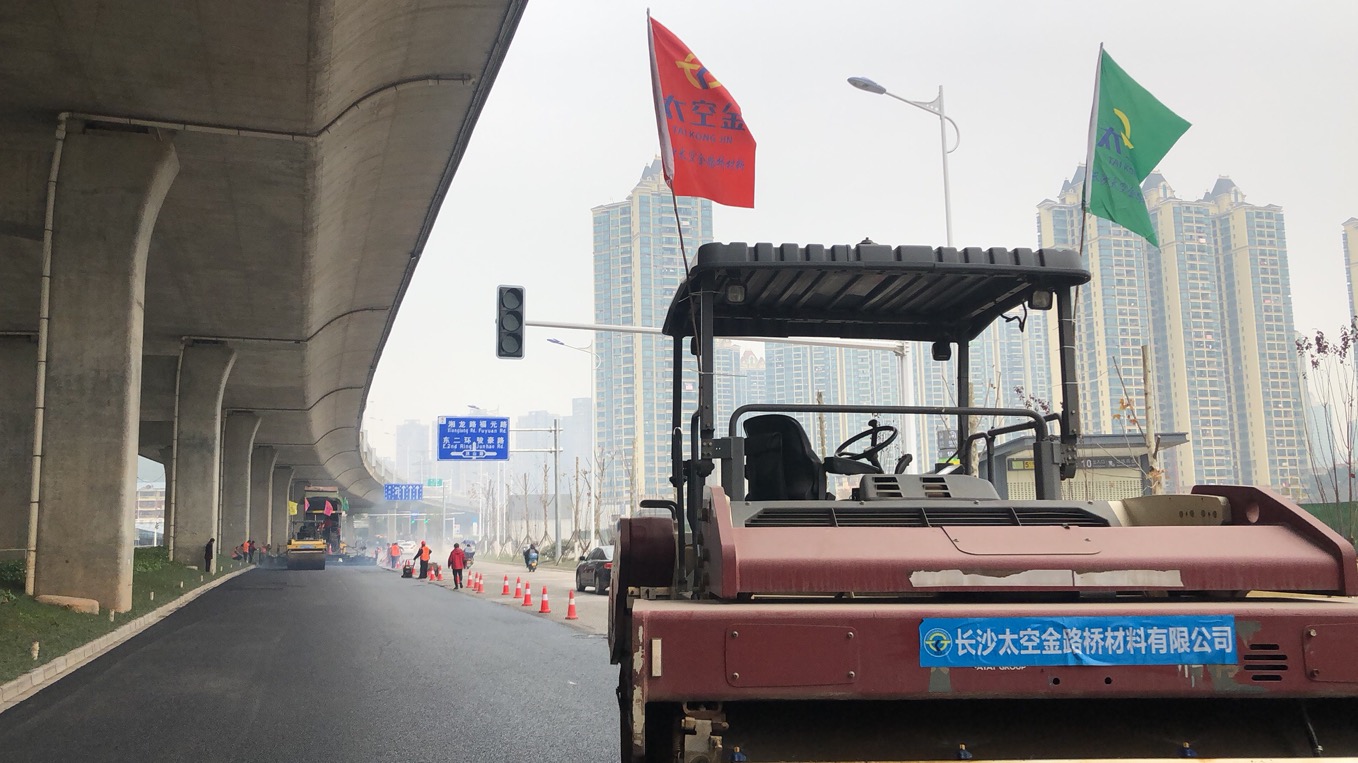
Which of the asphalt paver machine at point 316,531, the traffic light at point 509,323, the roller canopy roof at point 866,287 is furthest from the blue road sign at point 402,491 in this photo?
the roller canopy roof at point 866,287

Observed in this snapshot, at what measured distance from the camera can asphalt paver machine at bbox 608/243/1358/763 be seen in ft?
10.6

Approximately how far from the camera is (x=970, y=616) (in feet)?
10.6

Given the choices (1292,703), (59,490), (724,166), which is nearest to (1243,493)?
(1292,703)

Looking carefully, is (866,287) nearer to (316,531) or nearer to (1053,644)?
(1053,644)

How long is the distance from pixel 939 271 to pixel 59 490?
17340 mm

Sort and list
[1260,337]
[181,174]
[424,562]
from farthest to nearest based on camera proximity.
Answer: [424,562] < [1260,337] < [181,174]

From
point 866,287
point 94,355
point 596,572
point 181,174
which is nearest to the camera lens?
point 866,287

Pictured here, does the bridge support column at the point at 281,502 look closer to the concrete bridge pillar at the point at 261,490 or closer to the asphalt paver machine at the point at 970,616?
the concrete bridge pillar at the point at 261,490

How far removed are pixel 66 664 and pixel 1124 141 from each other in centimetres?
1217

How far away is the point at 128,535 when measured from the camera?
1838 cm

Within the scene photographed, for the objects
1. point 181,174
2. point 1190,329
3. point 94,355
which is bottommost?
point 94,355

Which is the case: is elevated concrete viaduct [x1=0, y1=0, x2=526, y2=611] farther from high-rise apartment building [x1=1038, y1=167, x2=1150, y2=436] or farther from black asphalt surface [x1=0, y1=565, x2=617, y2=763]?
high-rise apartment building [x1=1038, y1=167, x2=1150, y2=436]

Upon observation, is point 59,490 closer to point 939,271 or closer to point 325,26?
point 325,26

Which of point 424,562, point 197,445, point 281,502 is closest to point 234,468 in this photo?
point 424,562
